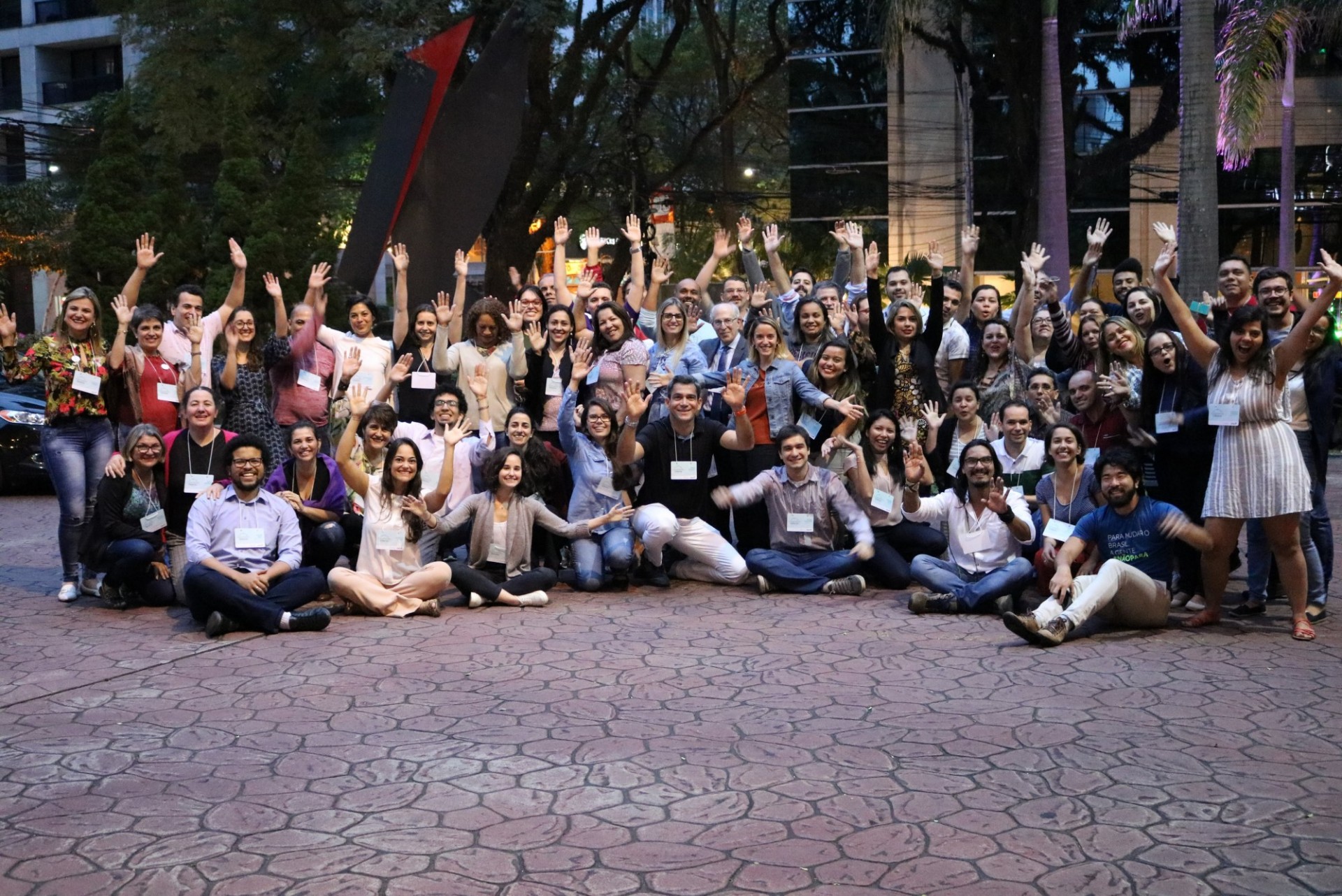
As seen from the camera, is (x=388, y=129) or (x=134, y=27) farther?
(x=134, y=27)

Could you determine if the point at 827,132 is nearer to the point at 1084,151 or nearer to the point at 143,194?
the point at 1084,151

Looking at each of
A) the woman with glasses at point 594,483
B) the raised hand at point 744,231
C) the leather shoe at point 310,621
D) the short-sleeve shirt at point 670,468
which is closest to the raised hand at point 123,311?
the leather shoe at point 310,621

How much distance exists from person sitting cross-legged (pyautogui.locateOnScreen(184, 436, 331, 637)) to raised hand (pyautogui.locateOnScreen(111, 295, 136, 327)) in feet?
5.33

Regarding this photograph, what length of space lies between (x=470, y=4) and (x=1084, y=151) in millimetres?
12723

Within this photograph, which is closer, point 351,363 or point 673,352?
point 351,363

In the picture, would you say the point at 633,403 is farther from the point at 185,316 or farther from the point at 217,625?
the point at 185,316

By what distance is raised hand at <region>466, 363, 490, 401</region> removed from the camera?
930 cm

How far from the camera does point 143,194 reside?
2309cm

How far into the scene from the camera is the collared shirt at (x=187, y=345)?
9.30 metres

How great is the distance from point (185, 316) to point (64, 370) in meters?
1.04

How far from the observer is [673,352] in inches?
382

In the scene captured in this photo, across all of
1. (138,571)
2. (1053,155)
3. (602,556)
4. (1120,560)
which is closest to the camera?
(1120,560)

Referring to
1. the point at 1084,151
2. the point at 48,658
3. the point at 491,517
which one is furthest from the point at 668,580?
the point at 1084,151

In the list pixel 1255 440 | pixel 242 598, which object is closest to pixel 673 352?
pixel 242 598
